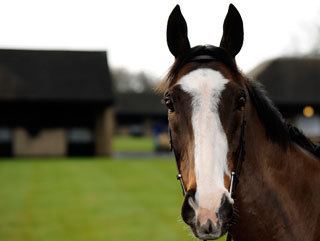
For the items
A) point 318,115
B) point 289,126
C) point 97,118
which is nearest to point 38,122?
point 97,118

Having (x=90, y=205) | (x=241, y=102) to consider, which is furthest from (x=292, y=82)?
(x=241, y=102)

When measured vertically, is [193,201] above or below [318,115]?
above

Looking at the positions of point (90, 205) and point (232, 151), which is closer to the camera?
point (232, 151)

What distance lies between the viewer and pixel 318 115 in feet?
129

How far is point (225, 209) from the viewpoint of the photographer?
2.84 m

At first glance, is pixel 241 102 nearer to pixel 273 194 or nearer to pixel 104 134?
pixel 273 194

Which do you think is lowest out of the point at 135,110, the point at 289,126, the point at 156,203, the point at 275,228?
the point at 135,110

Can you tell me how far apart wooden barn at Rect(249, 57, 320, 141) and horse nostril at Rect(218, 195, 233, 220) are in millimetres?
40176

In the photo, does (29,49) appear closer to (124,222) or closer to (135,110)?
(124,222)

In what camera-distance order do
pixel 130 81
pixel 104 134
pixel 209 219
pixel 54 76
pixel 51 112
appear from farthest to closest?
1. pixel 130 81
2. pixel 54 76
3. pixel 51 112
4. pixel 104 134
5. pixel 209 219

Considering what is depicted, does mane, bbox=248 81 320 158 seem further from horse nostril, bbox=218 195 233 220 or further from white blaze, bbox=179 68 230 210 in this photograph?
horse nostril, bbox=218 195 233 220

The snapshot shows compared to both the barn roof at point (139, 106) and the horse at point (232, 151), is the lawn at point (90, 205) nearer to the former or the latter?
the horse at point (232, 151)

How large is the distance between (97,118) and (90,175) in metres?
15.7

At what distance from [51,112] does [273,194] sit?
3641cm
